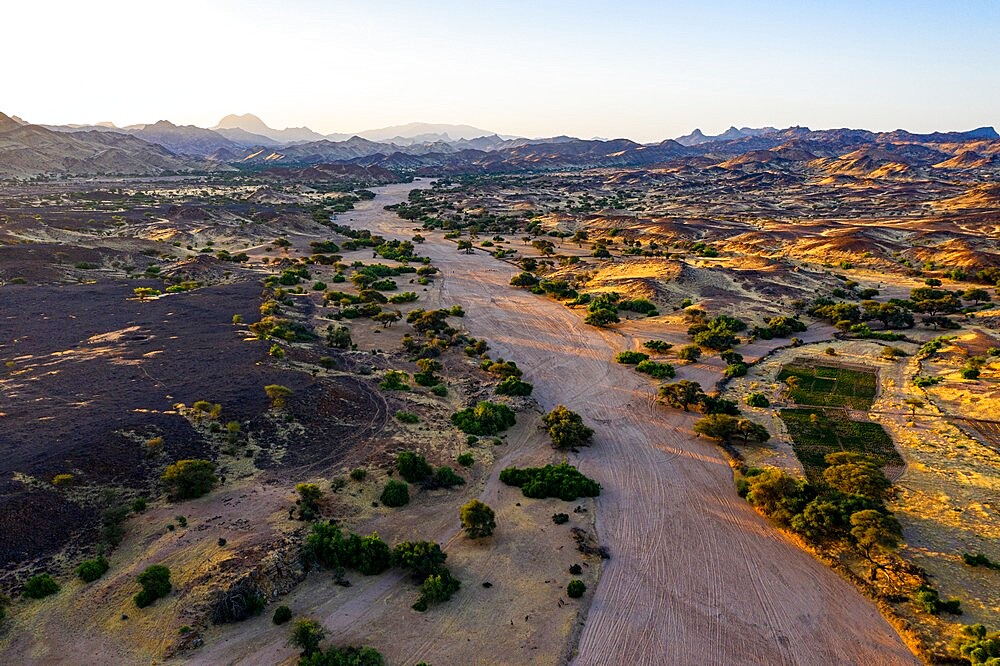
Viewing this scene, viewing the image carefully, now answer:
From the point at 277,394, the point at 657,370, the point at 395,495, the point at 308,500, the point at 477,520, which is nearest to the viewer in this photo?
the point at 477,520

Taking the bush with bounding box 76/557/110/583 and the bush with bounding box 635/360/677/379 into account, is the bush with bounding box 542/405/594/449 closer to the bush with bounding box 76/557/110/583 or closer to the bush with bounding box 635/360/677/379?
the bush with bounding box 635/360/677/379

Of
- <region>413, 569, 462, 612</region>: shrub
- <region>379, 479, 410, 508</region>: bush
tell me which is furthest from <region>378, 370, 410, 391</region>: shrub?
<region>413, 569, 462, 612</region>: shrub

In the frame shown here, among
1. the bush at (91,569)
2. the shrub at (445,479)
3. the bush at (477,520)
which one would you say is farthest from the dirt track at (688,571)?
the bush at (91,569)

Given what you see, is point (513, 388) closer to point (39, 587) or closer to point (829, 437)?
point (829, 437)

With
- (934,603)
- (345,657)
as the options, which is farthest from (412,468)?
(934,603)

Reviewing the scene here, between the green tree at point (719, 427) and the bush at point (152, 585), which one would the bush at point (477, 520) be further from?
the green tree at point (719, 427)

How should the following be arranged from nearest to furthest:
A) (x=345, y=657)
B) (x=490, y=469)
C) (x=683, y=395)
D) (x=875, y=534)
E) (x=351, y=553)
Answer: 1. (x=345, y=657)
2. (x=351, y=553)
3. (x=875, y=534)
4. (x=490, y=469)
5. (x=683, y=395)

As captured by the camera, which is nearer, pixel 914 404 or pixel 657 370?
pixel 914 404
